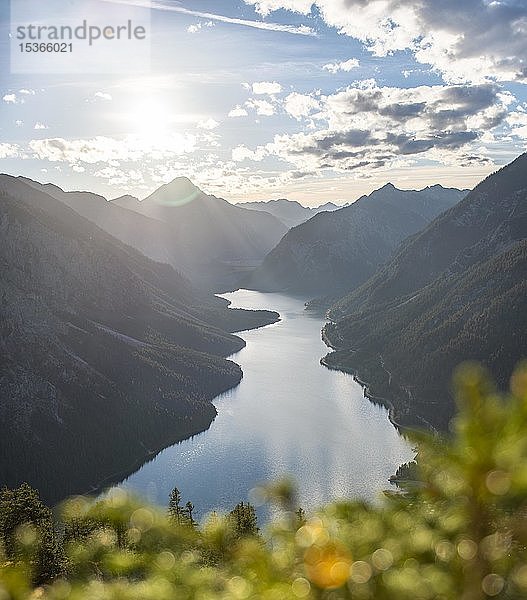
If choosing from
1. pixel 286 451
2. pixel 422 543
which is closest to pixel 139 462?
pixel 286 451

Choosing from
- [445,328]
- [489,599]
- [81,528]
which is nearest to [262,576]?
[489,599]

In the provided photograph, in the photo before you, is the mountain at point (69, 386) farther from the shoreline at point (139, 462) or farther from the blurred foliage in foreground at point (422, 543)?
the blurred foliage in foreground at point (422, 543)

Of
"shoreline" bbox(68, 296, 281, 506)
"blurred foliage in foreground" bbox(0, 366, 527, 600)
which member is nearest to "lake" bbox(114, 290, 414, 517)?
"shoreline" bbox(68, 296, 281, 506)

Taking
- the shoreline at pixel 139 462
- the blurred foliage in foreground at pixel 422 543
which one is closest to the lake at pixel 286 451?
the shoreline at pixel 139 462

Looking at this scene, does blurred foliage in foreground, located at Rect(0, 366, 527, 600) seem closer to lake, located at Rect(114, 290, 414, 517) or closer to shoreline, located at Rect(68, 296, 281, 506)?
lake, located at Rect(114, 290, 414, 517)

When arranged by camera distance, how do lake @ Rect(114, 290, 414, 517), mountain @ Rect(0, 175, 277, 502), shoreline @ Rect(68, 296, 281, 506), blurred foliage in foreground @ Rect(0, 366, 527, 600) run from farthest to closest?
mountain @ Rect(0, 175, 277, 502) → shoreline @ Rect(68, 296, 281, 506) → lake @ Rect(114, 290, 414, 517) → blurred foliage in foreground @ Rect(0, 366, 527, 600)

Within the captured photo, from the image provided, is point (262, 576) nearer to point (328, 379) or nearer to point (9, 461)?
point (9, 461)

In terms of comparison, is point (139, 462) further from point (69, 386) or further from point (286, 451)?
point (286, 451)

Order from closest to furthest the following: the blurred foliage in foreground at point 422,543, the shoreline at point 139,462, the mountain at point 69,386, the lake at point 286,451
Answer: the blurred foliage in foreground at point 422,543
the lake at point 286,451
the shoreline at point 139,462
the mountain at point 69,386
